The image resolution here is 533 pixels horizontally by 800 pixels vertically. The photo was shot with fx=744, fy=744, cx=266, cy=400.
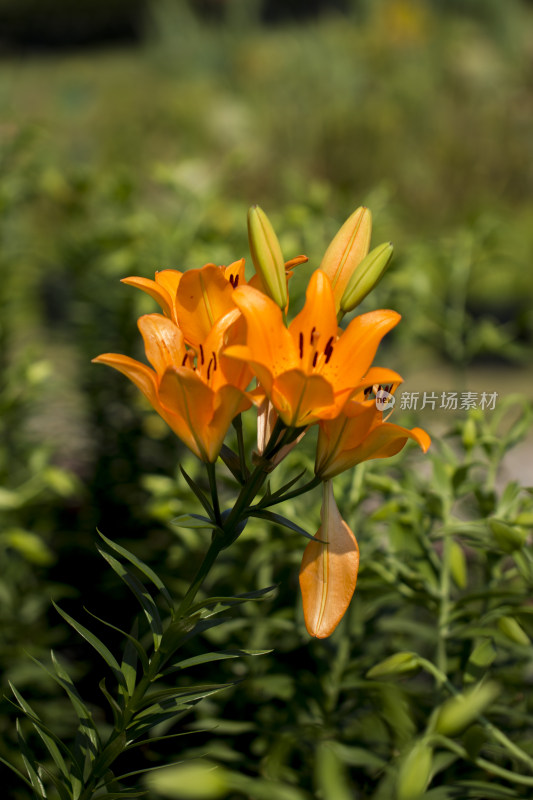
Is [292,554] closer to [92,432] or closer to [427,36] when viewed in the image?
[92,432]

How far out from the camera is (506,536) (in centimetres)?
70

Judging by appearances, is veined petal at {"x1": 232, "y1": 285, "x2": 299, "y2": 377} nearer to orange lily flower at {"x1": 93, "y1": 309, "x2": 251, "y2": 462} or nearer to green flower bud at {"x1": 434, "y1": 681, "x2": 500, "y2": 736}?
orange lily flower at {"x1": 93, "y1": 309, "x2": 251, "y2": 462}

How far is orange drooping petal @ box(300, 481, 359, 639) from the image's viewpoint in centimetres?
53

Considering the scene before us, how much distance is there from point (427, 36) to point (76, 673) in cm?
1082

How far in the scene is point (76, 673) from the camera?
1220 millimetres

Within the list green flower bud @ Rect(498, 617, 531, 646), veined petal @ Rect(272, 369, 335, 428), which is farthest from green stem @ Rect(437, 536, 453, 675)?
veined petal @ Rect(272, 369, 335, 428)

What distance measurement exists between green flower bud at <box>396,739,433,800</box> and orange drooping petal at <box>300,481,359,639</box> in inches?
3.8

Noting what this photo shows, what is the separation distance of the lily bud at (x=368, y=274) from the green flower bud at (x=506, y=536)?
280 millimetres

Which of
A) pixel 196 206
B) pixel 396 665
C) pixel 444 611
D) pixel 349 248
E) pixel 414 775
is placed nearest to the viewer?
pixel 414 775

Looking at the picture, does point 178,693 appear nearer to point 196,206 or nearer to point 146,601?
point 146,601

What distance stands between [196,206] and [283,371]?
3.54ft

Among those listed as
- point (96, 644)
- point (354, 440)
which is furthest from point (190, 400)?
point (96, 644)

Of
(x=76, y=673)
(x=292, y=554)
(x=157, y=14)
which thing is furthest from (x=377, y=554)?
(x=157, y=14)

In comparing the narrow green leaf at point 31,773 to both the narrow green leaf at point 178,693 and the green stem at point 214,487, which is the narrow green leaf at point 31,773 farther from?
the green stem at point 214,487
